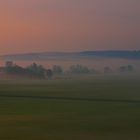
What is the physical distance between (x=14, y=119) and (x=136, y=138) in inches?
102

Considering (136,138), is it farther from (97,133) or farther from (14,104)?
(14,104)

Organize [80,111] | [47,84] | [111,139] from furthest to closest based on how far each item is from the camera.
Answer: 1. [47,84]
2. [80,111]
3. [111,139]

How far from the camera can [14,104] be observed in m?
9.23

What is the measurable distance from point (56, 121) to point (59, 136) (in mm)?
1225

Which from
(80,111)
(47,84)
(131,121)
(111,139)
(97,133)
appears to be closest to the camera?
(111,139)

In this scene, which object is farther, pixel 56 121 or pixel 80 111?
pixel 80 111

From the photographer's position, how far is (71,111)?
8523mm

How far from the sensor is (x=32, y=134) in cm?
673

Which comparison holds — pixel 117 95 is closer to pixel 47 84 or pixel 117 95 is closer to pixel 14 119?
pixel 47 84

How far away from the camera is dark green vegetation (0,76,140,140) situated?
22.4 ft

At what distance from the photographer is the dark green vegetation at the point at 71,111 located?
6.81 meters

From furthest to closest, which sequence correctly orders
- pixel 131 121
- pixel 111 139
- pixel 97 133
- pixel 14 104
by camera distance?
1. pixel 14 104
2. pixel 131 121
3. pixel 97 133
4. pixel 111 139

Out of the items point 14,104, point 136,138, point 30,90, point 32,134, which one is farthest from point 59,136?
point 30,90

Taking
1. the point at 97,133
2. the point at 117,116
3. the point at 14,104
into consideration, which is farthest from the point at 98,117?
the point at 14,104
